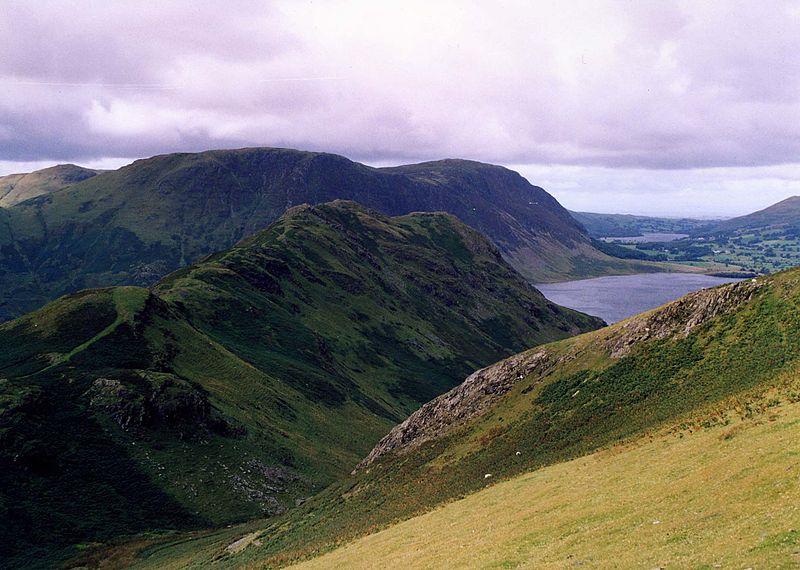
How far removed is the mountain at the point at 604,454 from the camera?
86.6ft

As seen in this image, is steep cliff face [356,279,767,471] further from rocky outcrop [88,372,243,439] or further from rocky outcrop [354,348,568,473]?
rocky outcrop [88,372,243,439]

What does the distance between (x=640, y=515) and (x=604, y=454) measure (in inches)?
610

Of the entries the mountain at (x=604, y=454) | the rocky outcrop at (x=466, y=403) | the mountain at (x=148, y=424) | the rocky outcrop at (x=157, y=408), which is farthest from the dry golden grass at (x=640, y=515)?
the rocky outcrop at (x=157, y=408)

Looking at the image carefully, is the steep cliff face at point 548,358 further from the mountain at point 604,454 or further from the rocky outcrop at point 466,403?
the mountain at point 604,454

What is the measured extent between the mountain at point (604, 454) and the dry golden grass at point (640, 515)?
0.40ft

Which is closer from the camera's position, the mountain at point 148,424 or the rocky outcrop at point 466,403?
the rocky outcrop at point 466,403

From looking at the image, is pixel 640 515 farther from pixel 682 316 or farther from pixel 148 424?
pixel 148 424

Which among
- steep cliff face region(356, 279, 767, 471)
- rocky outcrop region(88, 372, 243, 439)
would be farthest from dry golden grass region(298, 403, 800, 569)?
rocky outcrop region(88, 372, 243, 439)

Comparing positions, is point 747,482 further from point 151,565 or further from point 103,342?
point 103,342

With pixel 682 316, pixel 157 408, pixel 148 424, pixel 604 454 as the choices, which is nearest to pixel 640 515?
pixel 604 454

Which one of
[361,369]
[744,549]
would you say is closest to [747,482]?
Answer: [744,549]

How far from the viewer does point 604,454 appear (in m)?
43.5

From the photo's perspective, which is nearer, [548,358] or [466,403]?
[548,358]

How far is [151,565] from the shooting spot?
67.7 metres
